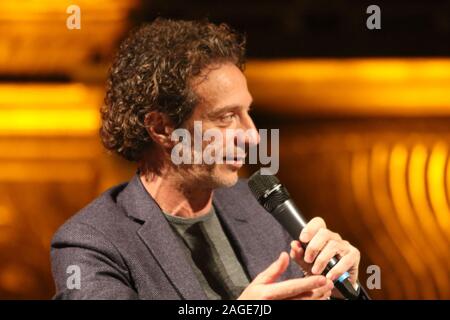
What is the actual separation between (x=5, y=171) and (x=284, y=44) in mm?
886

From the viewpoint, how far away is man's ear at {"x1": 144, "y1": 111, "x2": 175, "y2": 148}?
1464mm

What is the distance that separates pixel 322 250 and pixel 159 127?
1.40ft

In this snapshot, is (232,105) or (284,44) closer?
(232,105)

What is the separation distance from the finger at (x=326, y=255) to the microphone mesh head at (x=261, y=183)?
12cm

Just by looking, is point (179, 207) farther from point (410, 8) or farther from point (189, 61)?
point (410, 8)

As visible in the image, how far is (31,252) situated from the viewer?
2.45 meters

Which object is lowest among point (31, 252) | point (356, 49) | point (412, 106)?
point (31, 252)

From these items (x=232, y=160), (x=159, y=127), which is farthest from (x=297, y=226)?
(x=159, y=127)

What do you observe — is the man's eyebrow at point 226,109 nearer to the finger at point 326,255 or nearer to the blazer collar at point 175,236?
the blazer collar at point 175,236

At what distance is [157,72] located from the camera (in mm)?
1450

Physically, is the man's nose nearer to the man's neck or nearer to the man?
the man

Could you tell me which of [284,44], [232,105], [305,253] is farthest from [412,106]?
[305,253]

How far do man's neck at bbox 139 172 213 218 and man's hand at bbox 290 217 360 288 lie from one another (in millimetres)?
280
